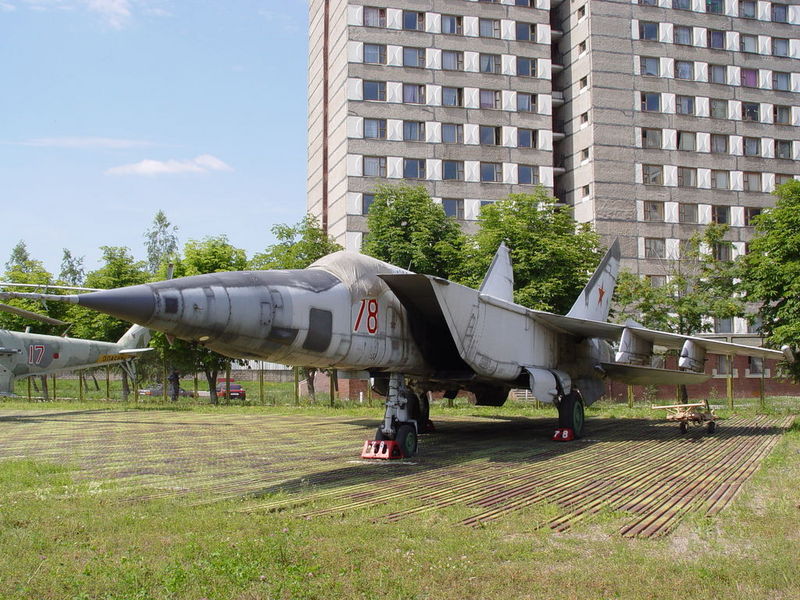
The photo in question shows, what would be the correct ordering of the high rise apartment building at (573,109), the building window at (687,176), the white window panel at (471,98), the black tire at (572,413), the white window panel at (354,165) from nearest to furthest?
1. the black tire at (572,413)
2. the white window panel at (354,165)
3. the high rise apartment building at (573,109)
4. the white window panel at (471,98)
5. the building window at (687,176)

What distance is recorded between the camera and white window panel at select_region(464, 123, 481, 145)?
163 ft

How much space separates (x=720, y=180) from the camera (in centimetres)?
5309

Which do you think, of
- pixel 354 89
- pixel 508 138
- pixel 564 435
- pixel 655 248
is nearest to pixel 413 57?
pixel 354 89

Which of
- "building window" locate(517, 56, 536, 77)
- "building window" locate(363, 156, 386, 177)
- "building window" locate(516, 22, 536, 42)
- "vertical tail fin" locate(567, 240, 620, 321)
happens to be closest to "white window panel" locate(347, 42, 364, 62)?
"building window" locate(363, 156, 386, 177)

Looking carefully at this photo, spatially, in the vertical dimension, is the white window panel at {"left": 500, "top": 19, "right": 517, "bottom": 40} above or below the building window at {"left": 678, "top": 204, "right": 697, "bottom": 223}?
above

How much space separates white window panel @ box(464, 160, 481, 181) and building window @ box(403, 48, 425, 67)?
7585mm

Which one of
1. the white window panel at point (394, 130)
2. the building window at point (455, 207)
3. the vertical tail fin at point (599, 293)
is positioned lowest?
the vertical tail fin at point (599, 293)

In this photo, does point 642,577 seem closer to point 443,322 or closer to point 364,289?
point 364,289

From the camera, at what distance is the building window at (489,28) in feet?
167

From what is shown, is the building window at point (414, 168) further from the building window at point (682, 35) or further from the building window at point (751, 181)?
the building window at point (751, 181)

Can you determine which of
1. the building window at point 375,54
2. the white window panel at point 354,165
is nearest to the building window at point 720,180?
the building window at point 375,54

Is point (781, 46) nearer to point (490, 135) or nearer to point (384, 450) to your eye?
point (490, 135)

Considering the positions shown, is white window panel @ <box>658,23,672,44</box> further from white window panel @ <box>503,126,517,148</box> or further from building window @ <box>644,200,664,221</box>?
white window panel @ <box>503,126,517,148</box>

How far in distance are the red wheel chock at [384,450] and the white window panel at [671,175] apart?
46336 millimetres
